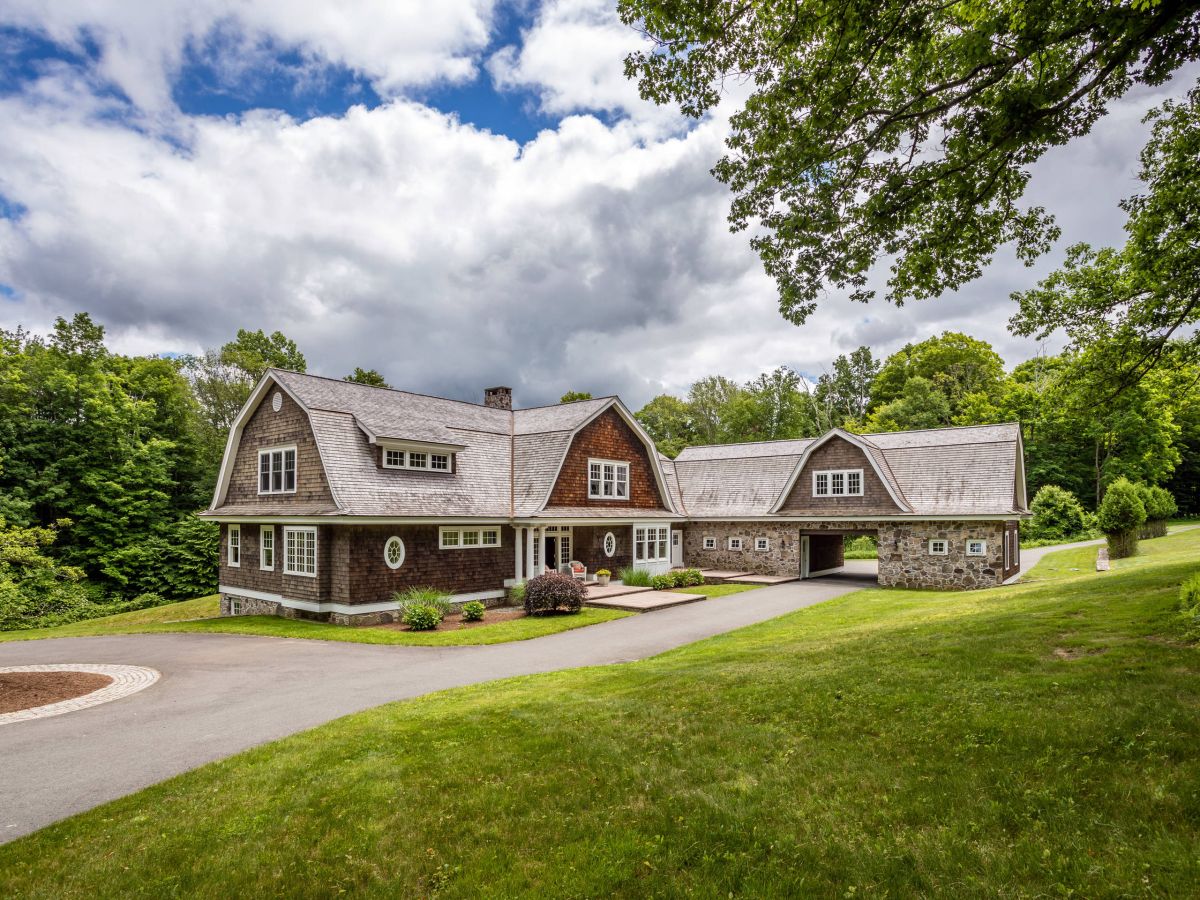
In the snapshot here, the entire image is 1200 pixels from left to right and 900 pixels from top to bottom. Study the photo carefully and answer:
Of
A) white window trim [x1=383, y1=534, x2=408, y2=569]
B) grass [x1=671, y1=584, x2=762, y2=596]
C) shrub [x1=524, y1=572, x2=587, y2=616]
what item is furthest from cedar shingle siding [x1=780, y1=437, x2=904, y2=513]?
white window trim [x1=383, y1=534, x2=408, y2=569]

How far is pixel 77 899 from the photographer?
4.82 meters

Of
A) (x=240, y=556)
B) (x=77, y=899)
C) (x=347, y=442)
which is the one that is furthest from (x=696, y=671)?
(x=240, y=556)

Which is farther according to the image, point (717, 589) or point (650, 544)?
point (650, 544)

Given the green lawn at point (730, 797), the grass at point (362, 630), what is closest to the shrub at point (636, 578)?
the grass at point (362, 630)

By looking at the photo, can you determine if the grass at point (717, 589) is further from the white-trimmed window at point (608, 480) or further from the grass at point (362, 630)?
the grass at point (362, 630)

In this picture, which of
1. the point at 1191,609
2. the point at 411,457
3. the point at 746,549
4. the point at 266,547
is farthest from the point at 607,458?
the point at 1191,609

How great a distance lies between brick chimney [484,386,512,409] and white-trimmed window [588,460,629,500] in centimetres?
623

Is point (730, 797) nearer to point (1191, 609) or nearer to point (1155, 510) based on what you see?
point (1191, 609)

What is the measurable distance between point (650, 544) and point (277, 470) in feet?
49.6

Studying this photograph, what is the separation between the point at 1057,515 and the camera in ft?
142

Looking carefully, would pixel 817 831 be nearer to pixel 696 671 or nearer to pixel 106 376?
pixel 696 671

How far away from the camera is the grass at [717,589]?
24547 millimetres

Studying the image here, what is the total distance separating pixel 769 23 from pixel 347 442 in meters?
16.4

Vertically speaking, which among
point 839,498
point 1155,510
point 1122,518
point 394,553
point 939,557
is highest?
point 839,498
